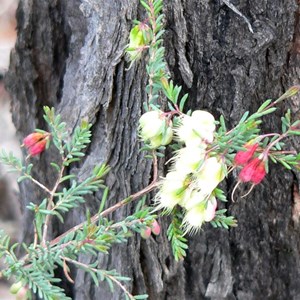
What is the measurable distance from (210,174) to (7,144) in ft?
5.86

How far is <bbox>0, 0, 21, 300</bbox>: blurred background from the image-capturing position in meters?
2.57

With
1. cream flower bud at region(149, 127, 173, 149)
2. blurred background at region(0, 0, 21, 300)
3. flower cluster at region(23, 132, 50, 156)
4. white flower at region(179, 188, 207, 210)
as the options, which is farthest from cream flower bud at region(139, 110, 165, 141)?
blurred background at region(0, 0, 21, 300)

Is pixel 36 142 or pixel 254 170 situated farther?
pixel 36 142

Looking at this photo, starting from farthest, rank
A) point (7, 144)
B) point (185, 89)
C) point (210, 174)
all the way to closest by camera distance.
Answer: point (7, 144) → point (185, 89) → point (210, 174)

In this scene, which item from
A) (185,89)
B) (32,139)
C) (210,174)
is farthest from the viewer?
(185,89)

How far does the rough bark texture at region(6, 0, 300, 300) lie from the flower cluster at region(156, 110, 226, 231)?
0.97 ft

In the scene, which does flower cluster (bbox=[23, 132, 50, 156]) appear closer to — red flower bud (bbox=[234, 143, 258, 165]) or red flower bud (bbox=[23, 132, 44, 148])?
red flower bud (bbox=[23, 132, 44, 148])

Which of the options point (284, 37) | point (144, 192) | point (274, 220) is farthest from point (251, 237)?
point (284, 37)

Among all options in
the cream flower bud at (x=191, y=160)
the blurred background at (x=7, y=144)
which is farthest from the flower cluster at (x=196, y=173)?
the blurred background at (x=7, y=144)

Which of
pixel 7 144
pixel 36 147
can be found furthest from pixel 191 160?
pixel 7 144

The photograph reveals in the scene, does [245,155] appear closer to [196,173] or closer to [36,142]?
[196,173]

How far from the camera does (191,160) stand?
102cm

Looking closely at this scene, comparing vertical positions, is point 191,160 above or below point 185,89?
below

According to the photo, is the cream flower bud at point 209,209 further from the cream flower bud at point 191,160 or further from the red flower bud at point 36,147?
the red flower bud at point 36,147
